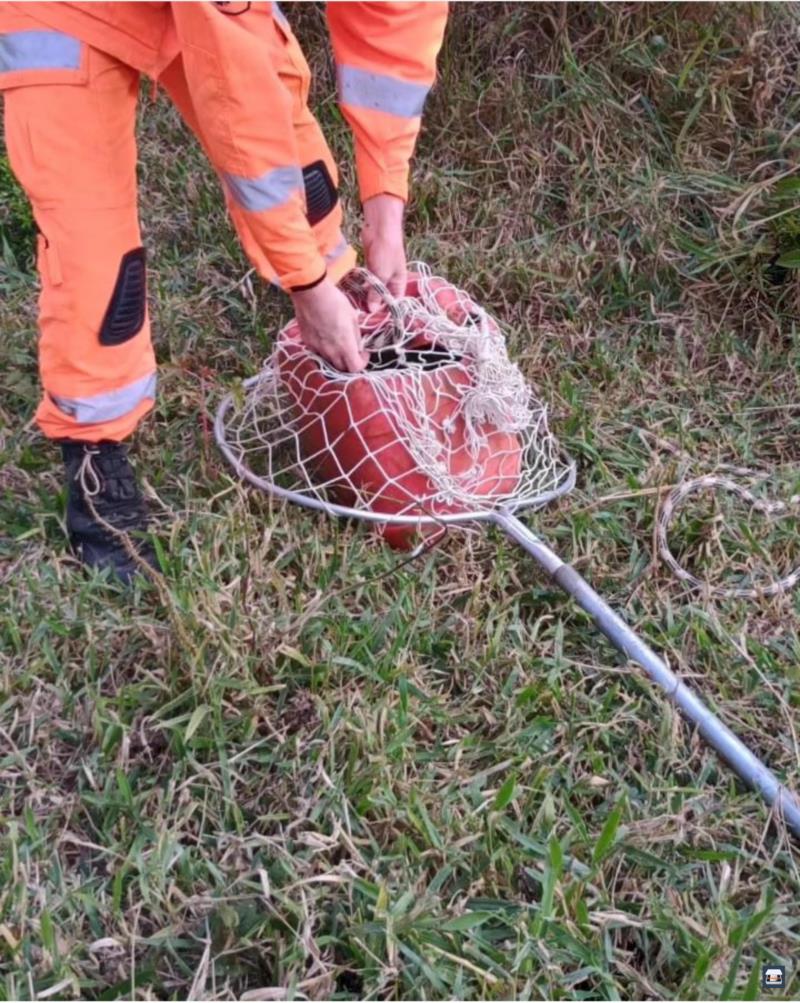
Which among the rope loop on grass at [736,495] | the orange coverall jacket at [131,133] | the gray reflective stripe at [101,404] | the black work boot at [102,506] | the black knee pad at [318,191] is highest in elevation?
the orange coverall jacket at [131,133]

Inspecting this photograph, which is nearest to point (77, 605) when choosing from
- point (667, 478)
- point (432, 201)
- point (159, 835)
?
point (159, 835)

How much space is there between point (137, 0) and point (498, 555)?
3.64 feet

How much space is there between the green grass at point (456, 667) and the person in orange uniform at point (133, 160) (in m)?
0.21

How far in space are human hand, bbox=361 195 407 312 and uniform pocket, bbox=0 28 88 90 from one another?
1.83 ft

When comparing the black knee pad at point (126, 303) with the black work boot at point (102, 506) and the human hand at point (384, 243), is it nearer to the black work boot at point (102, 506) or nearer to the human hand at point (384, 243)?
the black work boot at point (102, 506)

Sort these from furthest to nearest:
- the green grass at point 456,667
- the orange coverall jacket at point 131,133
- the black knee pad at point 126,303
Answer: the black knee pad at point 126,303 < the orange coverall jacket at point 131,133 < the green grass at point 456,667

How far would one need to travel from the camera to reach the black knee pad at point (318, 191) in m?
2.31

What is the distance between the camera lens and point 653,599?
204 cm

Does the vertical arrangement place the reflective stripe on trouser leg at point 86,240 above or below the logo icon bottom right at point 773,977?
above

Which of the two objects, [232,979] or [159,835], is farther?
[159,835]

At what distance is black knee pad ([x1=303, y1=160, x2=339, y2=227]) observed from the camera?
7.57 feet

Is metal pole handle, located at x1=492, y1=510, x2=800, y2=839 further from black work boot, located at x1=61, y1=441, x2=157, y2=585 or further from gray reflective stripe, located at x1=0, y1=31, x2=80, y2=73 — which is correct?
gray reflective stripe, located at x1=0, y1=31, x2=80, y2=73

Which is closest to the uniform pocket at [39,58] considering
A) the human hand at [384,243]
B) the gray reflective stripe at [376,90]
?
the gray reflective stripe at [376,90]

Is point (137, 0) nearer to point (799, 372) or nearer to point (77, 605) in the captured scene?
point (77, 605)
